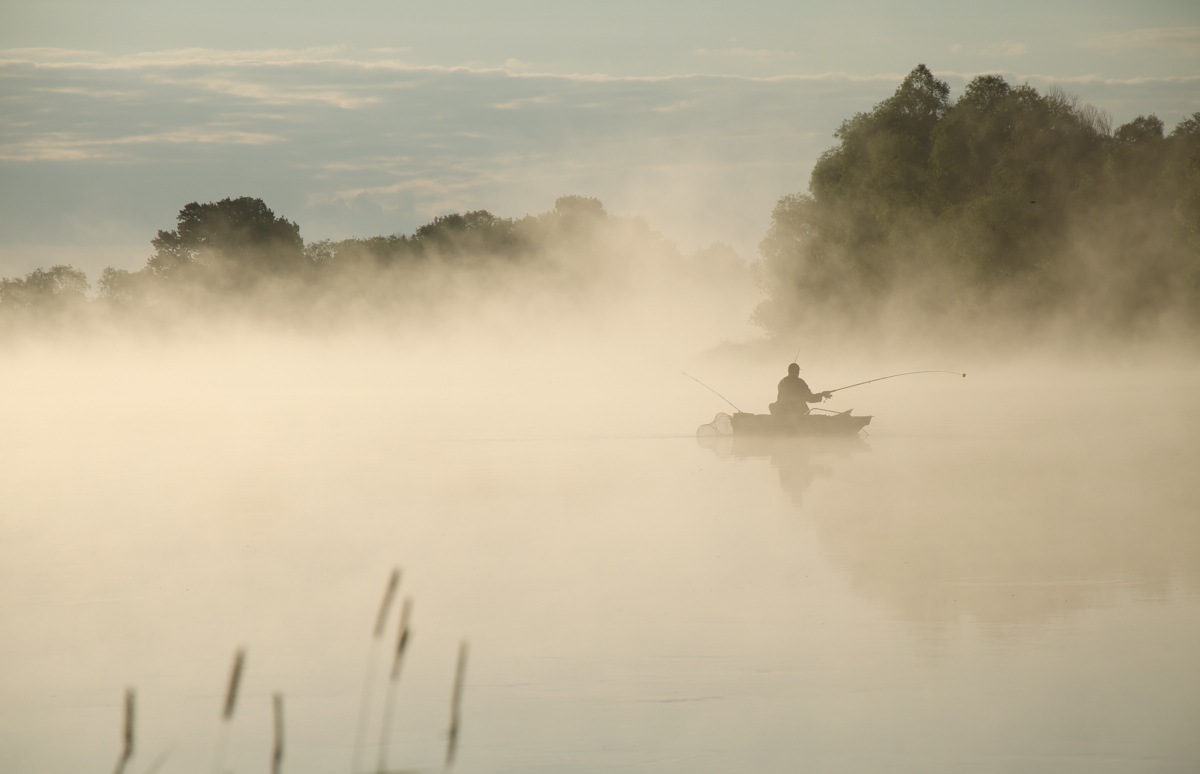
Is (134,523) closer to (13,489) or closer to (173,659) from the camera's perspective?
(13,489)

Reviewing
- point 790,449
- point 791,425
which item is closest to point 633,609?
point 790,449

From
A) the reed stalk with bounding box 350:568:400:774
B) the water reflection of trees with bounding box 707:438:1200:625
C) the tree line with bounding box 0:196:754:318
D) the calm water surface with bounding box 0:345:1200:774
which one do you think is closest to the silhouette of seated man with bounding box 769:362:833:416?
the water reflection of trees with bounding box 707:438:1200:625

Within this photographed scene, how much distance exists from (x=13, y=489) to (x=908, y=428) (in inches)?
574

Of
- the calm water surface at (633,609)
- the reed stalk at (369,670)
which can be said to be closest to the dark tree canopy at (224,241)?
the calm water surface at (633,609)

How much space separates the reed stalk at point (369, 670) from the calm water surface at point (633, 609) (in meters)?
0.07

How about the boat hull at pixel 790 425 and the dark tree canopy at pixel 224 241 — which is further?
the dark tree canopy at pixel 224 241

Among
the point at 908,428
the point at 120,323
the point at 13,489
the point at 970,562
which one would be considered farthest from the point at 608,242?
the point at 970,562

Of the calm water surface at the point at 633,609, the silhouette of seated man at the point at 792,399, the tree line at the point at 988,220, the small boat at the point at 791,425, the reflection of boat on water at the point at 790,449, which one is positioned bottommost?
the calm water surface at the point at 633,609

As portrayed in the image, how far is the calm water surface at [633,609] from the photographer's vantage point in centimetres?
499

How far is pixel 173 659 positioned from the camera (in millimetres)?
6293

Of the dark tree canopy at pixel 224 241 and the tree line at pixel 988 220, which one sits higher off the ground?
the dark tree canopy at pixel 224 241

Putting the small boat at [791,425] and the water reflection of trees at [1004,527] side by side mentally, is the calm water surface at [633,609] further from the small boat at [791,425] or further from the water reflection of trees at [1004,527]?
the small boat at [791,425]

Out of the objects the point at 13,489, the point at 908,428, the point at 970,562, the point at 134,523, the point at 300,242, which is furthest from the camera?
the point at 300,242

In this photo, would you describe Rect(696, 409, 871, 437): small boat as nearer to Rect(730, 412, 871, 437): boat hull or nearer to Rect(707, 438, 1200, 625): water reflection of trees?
Rect(730, 412, 871, 437): boat hull
